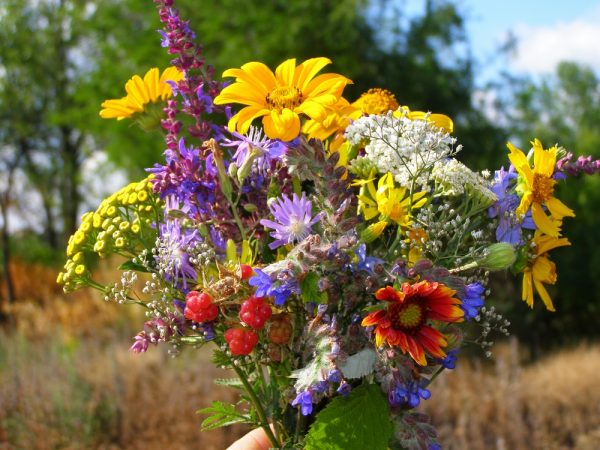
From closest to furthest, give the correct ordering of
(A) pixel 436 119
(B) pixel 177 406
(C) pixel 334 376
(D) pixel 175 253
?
(C) pixel 334 376 → (D) pixel 175 253 → (A) pixel 436 119 → (B) pixel 177 406

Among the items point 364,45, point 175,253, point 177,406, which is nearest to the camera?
point 175,253

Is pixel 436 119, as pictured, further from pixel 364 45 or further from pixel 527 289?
pixel 364 45

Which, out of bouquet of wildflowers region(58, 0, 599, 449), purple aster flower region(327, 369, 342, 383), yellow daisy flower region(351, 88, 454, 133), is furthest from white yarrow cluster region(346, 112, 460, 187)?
purple aster flower region(327, 369, 342, 383)

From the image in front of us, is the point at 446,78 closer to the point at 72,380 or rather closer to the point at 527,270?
the point at 72,380

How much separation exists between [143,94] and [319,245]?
52 cm

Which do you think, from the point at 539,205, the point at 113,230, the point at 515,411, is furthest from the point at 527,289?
the point at 515,411

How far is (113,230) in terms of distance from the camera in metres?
1.24

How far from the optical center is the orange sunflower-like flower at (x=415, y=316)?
1.02 meters

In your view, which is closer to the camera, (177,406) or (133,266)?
(133,266)

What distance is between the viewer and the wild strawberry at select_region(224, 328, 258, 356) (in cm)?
111

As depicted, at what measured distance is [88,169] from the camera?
19391 mm

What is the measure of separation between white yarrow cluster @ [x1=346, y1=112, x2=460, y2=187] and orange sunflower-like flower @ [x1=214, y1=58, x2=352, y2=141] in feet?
0.25

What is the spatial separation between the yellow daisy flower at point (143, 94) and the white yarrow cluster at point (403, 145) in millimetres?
389

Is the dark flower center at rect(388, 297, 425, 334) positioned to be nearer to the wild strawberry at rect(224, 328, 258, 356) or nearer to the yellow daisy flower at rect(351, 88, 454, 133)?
the wild strawberry at rect(224, 328, 258, 356)
